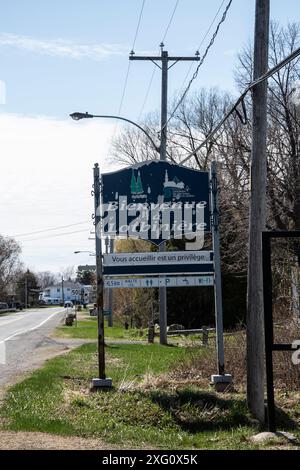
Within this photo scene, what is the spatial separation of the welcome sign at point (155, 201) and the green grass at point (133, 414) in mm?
2798

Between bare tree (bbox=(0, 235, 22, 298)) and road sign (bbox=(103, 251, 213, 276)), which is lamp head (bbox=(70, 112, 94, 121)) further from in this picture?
bare tree (bbox=(0, 235, 22, 298))

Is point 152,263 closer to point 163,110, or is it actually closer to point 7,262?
point 163,110

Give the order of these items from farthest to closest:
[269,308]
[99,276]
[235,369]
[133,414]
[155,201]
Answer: [235,369] < [155,201] < [99,276] < [133,414] < [269,308]

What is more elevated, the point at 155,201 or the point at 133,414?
the point at 155,201

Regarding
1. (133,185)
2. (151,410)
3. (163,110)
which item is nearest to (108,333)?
(163,110)

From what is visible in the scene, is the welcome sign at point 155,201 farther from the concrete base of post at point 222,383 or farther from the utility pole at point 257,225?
the concrete base of post at point 222,383

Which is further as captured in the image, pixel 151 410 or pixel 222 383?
pixel 222 383

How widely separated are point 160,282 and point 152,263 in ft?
1.23

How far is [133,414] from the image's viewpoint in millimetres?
9867

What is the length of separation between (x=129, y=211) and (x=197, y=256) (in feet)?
4.83

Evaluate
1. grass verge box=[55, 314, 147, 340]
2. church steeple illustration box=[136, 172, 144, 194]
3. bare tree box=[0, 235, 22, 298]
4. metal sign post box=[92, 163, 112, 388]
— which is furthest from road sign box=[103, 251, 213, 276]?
bare tree box=[0, 235, 22, 298]

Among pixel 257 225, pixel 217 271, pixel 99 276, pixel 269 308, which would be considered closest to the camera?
pixel 269 308

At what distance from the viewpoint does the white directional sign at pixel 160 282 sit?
1208cm

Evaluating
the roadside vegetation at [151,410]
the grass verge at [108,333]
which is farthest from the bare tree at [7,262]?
the roadside vegetation at [151,410]
